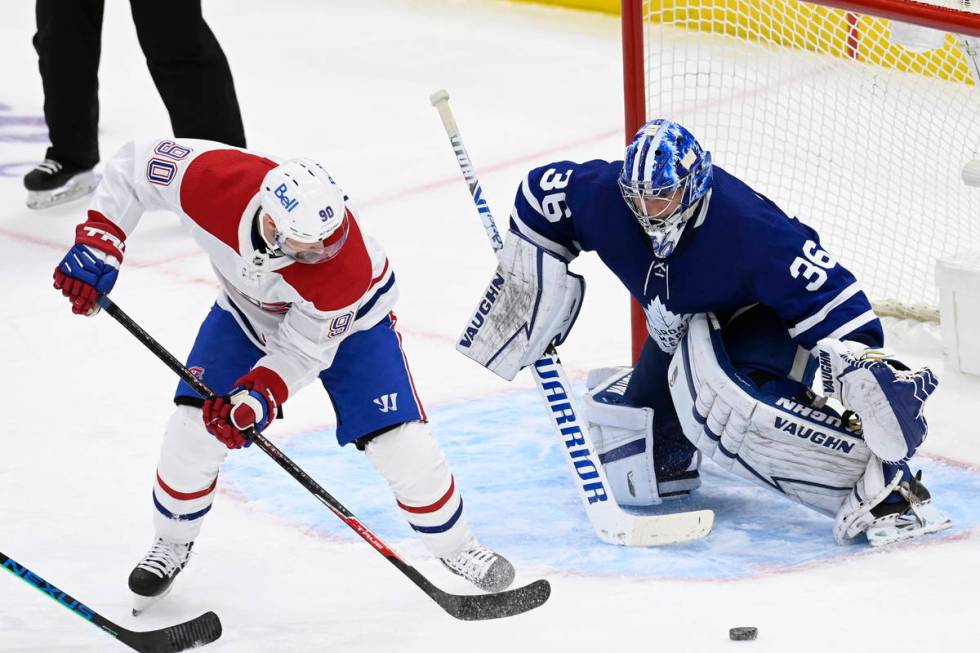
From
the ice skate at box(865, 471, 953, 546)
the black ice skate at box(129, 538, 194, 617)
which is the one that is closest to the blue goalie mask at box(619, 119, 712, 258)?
the ice skate at box(865, 471, 953, 546)

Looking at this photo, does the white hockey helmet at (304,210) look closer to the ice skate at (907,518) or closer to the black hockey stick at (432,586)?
the black hockey stick at (432,586)

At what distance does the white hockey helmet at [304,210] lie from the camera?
273 centimetres

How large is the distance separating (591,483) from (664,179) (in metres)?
0.67

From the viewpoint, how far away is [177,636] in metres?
2.87

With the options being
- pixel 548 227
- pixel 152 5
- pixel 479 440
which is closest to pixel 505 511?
pixel 479 440

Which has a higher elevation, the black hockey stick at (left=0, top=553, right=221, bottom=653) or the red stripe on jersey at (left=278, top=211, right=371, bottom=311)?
the red stripe on jersey at (left=278, top=211, right=371, bottom=311)

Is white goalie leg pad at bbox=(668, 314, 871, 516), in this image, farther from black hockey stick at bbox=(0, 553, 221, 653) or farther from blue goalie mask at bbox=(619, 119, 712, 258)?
black hockey stick at bbox=(0, 553, 221, 653)

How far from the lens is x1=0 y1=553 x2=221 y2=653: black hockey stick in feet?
9.00

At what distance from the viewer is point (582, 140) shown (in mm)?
5898

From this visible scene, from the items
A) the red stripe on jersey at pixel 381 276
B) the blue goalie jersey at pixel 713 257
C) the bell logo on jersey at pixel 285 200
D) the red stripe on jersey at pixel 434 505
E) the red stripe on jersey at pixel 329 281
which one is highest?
the bell logo on jersey at pixel 285 200

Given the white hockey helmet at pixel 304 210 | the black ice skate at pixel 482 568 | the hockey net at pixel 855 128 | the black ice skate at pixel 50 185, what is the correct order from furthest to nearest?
the black ice skate at pixel 50 185 → the hockey net at pixel 855 128 → the black ice skate at pixel 482 568 → the white hockey helmet at pixel 304 210

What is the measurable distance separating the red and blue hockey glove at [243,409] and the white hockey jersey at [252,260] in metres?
0.04

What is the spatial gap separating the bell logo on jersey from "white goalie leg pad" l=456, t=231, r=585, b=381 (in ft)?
2.57

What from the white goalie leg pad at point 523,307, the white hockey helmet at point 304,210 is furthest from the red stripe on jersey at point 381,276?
the white goalie leg pad at point 523,307
